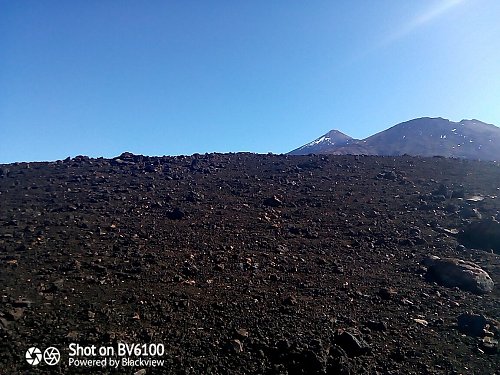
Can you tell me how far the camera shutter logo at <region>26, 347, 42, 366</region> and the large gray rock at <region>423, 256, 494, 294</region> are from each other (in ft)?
26.1

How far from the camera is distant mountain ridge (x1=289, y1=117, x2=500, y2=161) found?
65675 millimetres

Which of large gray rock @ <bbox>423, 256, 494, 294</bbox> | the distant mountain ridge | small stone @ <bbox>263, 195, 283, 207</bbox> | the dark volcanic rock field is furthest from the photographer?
the distant mountain ridge

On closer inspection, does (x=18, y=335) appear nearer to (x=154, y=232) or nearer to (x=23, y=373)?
(x=23, y=373)

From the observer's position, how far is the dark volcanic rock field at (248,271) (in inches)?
257

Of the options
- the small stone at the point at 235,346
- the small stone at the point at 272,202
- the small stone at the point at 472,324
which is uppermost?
the small stone at the point at 272,202

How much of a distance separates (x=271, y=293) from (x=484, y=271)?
5.39 meters

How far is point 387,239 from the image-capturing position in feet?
40.0

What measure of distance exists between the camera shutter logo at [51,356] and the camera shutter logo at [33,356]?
0.07 m

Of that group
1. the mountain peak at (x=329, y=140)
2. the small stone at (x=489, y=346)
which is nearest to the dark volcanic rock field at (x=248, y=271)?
the small stone at (x=489, y=346)

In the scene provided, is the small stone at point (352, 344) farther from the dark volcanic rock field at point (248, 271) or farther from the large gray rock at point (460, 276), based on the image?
the large gray rock at point (460, 276)

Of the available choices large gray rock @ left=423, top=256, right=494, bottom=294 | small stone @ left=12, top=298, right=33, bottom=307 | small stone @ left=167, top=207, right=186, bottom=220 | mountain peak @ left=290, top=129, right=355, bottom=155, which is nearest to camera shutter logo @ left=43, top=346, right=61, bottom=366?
small stone @ left=12, top=298, right=33, bottom=307

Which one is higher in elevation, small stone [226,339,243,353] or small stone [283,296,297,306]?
small stone [283,296,297,306]

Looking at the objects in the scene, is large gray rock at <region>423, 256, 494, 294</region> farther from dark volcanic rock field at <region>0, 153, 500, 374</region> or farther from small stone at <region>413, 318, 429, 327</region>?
small stone at <region>413, 318, 429, 327</region>

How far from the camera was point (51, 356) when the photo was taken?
603 cm
